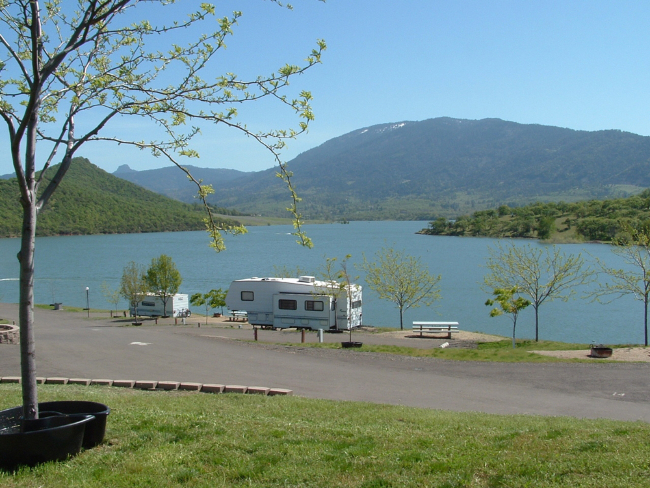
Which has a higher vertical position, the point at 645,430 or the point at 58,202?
the point at 58,202

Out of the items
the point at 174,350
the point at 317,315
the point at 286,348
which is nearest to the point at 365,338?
the point at 317,315

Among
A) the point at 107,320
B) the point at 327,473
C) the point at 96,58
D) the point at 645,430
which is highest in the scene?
the point at 96,58

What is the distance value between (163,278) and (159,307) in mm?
2263

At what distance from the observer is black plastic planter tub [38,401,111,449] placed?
5141mm

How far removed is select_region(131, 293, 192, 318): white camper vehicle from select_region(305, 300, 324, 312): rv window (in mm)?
12083

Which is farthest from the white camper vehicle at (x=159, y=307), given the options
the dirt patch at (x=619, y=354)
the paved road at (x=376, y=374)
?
the dirt patch at (x=619, y=354)

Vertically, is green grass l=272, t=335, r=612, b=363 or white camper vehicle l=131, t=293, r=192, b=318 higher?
green grass l=272, t=335, r=612, b=363

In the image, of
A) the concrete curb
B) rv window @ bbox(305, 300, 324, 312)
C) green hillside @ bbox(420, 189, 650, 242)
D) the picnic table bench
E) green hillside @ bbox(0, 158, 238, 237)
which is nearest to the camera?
the concrete curb

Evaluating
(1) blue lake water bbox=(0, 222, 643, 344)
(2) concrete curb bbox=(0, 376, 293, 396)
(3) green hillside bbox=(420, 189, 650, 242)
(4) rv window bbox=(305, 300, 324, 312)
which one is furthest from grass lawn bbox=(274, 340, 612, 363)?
(3) green hillside bbox=(420, 189, 650, 242)

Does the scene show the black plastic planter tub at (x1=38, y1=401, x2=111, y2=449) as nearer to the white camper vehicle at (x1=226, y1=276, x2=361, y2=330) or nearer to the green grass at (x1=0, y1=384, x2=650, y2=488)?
the green grass at (x1=0, y1=384, x2=650, y2=488)

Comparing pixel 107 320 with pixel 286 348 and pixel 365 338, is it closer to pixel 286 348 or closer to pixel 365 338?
pixel 365 338

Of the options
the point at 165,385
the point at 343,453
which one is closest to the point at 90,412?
the point at 343,453

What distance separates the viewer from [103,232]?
6102 inches

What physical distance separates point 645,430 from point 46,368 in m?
12.0
